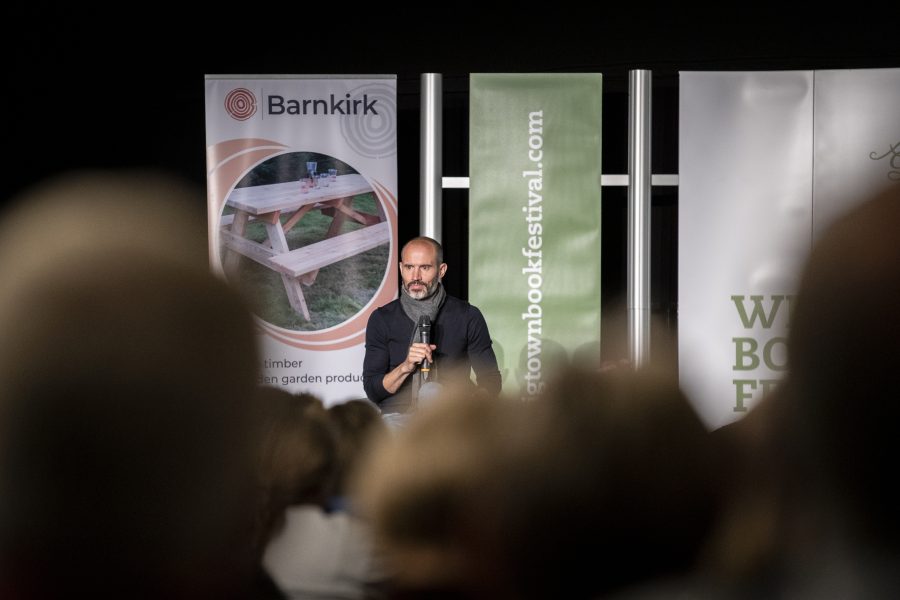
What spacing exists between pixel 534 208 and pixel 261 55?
72.2 inches

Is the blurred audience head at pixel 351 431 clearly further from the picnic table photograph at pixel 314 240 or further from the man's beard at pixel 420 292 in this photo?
the picnic table photograph at pixel 314 240

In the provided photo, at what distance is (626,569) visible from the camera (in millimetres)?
594

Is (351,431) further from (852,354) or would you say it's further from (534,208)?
(534,208)

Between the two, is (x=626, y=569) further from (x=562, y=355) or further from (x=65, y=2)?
(x=65, y=2)

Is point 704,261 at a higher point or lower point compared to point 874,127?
lower

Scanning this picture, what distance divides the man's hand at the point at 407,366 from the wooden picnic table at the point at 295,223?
1.55m

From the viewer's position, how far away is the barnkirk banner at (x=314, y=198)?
18.1ft

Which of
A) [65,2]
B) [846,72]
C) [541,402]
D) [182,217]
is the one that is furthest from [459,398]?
[65,2]

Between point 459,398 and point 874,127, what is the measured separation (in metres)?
5.41

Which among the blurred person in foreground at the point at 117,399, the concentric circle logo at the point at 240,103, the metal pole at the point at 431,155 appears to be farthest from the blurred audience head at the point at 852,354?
the concentric circle logo at the point at 240,103

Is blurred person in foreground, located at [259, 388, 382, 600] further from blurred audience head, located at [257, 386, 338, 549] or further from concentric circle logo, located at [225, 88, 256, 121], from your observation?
concentric circle logo, located at [225, 88, 256, 121]

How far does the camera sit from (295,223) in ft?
18.2

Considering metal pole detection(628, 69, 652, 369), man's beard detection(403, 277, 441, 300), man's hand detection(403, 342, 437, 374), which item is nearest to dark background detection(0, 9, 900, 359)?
metal pole detection(628, 69, 652, 369)

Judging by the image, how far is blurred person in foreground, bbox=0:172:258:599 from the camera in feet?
1.52
